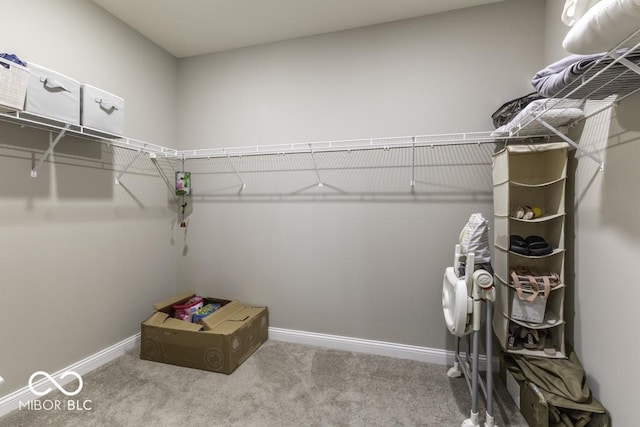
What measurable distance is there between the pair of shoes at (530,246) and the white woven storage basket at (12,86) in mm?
2620

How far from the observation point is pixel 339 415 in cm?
168

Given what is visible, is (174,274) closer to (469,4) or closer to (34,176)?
(34,176)

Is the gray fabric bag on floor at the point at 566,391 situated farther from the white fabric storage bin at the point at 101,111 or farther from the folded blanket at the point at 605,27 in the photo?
the white fabric storage bin at the point at 101,111

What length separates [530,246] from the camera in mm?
1674

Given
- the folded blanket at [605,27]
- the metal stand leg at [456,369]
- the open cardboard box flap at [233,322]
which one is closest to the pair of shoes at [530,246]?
the metal stand leg at [456,369]

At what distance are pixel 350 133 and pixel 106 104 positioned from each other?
1646 mm

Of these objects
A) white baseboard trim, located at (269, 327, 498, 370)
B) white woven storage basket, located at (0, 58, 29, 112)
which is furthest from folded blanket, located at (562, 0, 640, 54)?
white woven storage basket, located at (0, 58, 29, 112)

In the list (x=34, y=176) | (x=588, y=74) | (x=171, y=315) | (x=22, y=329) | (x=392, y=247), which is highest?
(x=588, y=74)

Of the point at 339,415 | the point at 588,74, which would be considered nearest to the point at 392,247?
the point at 339,415

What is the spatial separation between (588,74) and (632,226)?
657 millimetres

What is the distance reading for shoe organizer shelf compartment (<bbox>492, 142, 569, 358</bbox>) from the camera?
5.40 feet

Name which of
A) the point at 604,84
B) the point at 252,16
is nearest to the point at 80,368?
the point at 252,16

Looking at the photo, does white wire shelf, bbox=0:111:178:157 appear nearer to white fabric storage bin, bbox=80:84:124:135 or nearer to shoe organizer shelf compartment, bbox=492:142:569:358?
white fabric storage bin, bbox=80:84:124:135

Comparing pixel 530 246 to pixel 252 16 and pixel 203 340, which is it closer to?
pixel 203 340
